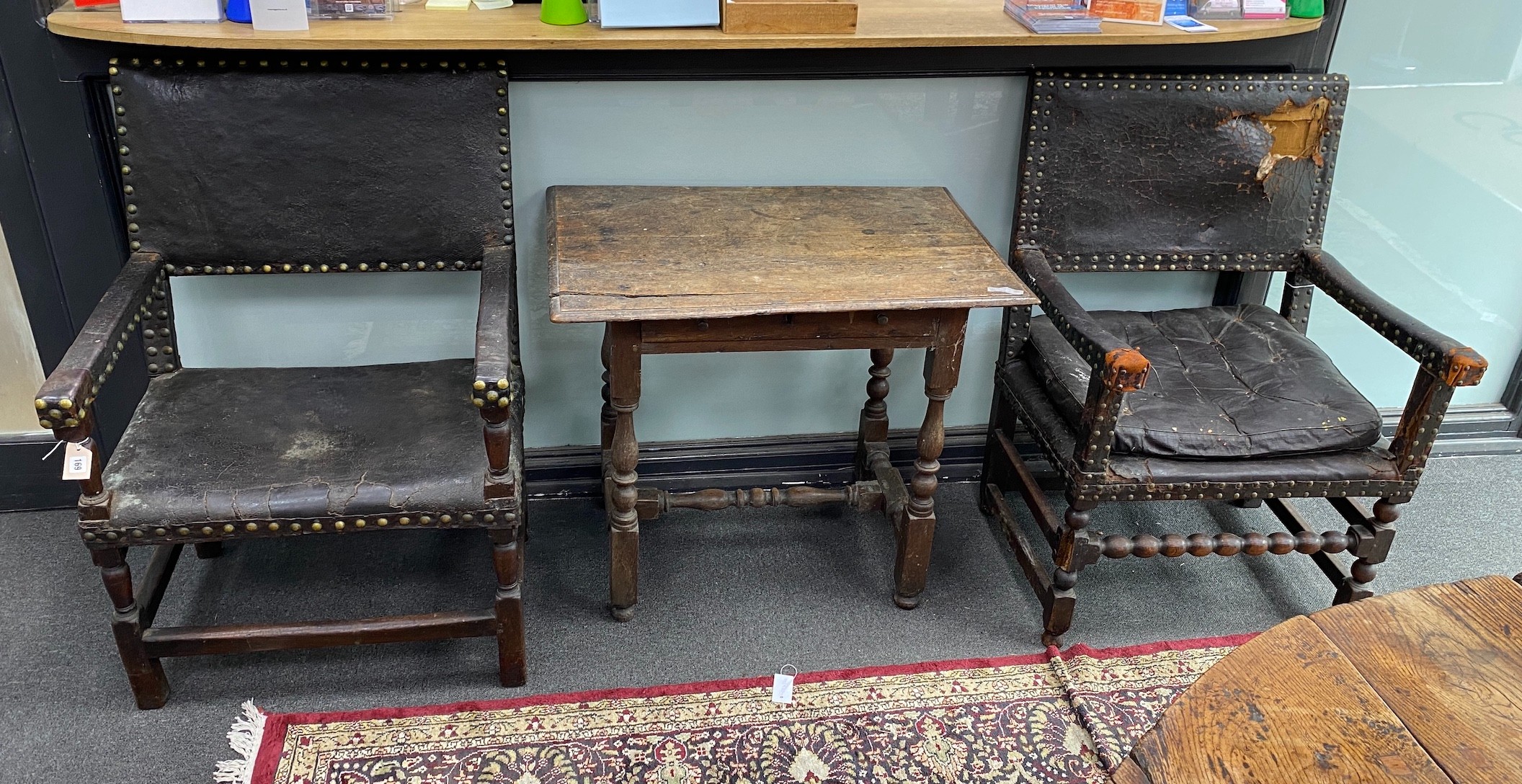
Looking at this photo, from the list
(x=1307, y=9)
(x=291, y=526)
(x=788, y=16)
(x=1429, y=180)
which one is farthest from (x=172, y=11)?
(x=1429, y=180)

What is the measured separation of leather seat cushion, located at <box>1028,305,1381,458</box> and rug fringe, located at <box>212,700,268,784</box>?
62.2 inches

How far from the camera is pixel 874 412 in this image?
2.54 meters

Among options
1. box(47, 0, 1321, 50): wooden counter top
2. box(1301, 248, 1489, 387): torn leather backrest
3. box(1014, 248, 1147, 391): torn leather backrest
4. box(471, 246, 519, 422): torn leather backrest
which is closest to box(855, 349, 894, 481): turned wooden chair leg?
box(1014, 248, 1147, 391): torn leather backrest

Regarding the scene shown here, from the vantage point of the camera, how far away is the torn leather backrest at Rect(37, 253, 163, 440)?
1682mm

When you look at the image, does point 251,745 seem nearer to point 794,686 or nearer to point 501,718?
point 501,718

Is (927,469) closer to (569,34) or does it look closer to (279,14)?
(569,34)

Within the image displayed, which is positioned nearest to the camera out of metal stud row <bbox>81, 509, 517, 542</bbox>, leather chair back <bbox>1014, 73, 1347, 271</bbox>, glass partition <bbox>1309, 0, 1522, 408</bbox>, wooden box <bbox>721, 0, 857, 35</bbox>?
metal stud row <bbox>81, 509, 517, 542</bbox>

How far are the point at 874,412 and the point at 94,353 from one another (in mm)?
1523

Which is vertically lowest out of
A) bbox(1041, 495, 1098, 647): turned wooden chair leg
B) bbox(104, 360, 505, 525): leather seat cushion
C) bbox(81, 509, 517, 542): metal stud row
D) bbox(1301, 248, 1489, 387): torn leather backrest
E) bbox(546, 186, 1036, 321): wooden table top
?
bbox(1041, 495, 1098, 647): turned wooden chair leg

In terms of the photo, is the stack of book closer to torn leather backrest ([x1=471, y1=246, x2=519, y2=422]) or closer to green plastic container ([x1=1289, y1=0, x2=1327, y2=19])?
green plastic container ([x1=1289, y1=0, x2=1327, y2=19])

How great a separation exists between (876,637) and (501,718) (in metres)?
0.75

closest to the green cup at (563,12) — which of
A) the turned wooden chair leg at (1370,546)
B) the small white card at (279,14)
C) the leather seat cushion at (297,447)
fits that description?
the small white card at (279,14)

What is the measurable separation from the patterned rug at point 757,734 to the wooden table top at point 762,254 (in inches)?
29.8

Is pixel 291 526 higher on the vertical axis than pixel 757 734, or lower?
higher
